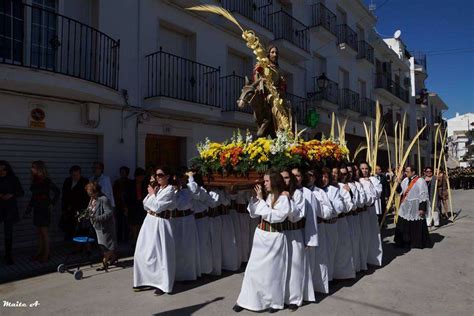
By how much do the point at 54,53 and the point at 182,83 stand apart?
3.39 meters

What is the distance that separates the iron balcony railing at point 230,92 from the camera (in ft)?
37.4

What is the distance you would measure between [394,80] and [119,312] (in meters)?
24.8

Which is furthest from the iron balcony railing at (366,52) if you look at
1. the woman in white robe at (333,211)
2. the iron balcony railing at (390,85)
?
the woman in white robe at (333,211)

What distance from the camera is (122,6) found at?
8766 millimetres

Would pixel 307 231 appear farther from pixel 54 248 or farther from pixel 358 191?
pixel 54 248

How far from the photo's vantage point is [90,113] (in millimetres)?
8039

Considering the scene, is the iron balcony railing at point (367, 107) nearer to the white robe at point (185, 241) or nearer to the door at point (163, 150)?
the door at point (163, 150)

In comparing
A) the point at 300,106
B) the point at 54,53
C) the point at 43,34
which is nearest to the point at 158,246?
the point at 54,53

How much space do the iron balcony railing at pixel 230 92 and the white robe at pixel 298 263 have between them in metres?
7.17

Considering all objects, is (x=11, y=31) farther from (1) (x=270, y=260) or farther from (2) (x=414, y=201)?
(2) (x=414, y=201)

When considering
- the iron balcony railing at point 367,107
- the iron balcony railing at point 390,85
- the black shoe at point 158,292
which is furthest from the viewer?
the iron balcony railing at point 390,85

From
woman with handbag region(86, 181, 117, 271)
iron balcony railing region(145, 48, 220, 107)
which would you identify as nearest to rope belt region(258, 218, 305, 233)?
woman with handbag region(86, 181, 117, 271)

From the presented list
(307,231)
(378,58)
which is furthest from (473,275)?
(378,58)

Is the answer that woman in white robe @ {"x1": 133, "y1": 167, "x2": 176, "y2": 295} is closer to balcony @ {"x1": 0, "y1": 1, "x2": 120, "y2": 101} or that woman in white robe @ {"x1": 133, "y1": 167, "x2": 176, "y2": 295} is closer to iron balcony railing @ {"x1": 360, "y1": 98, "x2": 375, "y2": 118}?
balcony @ {"x1": 0, "y1": 1, "x2": 120, "y2": 101}
